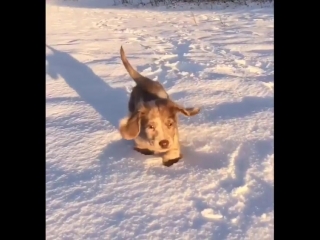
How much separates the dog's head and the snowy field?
128 millimetres

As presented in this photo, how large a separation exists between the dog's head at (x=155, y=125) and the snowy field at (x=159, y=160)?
0.13 m

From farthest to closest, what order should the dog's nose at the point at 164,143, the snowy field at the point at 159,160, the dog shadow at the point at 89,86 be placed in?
the dog shadow at the point at 89,86 < the dog's nose at the point at 164,143 < the snowy field at the point at 159,160

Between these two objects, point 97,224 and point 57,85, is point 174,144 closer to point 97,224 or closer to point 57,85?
point 97,224

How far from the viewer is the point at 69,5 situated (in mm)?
8875

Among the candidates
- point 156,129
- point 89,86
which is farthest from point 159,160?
point 89,86

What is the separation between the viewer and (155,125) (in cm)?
272

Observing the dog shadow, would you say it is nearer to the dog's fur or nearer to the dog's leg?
the dog's fur

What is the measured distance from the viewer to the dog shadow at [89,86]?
11.5 ft

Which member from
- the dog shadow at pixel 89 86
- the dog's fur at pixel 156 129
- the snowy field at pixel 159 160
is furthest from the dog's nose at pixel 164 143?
the dog shadow at pixel 89 86

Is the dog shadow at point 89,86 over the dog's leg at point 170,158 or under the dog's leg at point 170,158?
over

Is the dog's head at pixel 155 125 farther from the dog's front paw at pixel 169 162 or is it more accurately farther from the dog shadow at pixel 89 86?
the dog shadow at pixel 89 86
